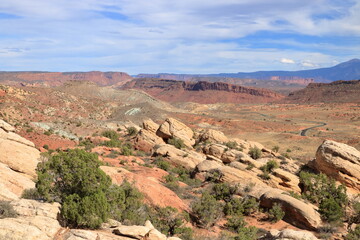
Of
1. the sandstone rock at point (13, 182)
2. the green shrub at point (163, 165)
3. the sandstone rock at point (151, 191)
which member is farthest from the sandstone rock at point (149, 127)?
the sandstone rock at point (13, 182)

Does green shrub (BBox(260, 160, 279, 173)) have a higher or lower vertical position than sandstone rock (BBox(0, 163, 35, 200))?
lower

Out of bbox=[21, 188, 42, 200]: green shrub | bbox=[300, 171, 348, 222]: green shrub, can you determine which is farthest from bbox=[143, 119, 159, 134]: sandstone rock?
bbox=[21, 188, 42, 200]: green shrub

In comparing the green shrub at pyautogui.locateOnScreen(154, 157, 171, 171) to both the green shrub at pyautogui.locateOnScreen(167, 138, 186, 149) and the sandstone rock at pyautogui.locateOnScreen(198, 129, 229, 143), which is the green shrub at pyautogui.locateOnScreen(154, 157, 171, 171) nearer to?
the green shrub at pyautogui.locateOnScreen(167, 138, 186, 149)

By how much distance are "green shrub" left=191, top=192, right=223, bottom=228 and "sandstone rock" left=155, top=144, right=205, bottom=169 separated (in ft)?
31.0

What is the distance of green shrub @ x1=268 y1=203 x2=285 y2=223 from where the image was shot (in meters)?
15.9

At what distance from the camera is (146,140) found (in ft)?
105

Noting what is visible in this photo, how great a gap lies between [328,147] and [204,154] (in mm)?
11528

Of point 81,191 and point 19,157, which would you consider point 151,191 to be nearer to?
point 81,191

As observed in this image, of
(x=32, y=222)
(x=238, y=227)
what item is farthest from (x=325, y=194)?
(x=32, y=222)

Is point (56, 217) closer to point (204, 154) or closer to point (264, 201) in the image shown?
point (264, 201)

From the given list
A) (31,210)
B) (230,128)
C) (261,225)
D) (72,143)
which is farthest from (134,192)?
(230,128)

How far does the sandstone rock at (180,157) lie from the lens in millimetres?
25156

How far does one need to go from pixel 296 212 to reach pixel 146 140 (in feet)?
63.0

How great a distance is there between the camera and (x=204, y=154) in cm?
2970
